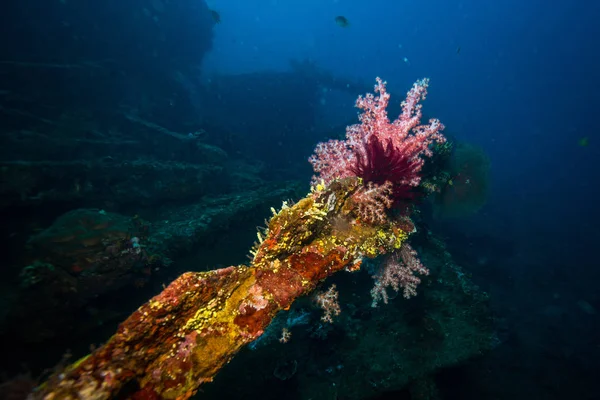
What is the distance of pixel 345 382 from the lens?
18.5ft

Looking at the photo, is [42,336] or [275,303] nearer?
[275,303]

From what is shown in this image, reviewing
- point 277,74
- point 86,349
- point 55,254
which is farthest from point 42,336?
point 277,74

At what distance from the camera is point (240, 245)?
7555mm

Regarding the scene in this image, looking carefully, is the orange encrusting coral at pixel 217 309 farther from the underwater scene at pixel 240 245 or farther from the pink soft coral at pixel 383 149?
the pink soft coral at pixel 383 149

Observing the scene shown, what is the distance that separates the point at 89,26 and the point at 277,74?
14906 millimetres

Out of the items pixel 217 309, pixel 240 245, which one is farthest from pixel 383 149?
pixel 240 245

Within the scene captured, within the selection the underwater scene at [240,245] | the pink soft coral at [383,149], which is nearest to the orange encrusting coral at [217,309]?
the underwater scene at [240,245]

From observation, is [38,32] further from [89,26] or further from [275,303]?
[275,303]

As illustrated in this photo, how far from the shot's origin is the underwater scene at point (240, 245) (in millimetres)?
2895

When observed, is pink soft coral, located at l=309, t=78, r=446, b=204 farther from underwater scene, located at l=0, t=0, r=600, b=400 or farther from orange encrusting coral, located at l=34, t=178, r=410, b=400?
orange encrusting coral, located at l=34, t=178, r=410, b=400

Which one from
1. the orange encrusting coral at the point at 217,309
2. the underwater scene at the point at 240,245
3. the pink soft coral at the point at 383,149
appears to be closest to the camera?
the orange encrusting coral at the point at 217,309

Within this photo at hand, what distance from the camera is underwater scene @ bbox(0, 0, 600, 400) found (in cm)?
289

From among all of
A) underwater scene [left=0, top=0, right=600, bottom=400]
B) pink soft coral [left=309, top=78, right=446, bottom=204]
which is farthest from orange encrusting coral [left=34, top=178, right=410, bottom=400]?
pink soft coral [left=309, top=78, right=446, bottom=204]

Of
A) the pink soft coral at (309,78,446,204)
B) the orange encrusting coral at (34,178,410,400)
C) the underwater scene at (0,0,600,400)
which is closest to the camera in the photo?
the orange encrusting coral at (34,178,410,400)
